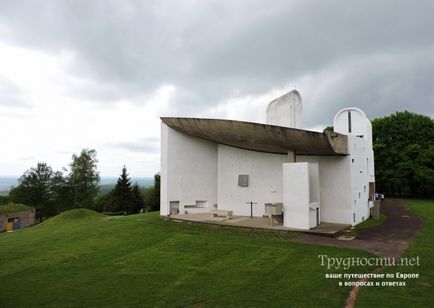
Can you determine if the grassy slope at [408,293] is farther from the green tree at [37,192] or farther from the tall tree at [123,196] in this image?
the green tree at [37,192]

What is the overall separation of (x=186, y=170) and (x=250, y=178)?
409 centimetres

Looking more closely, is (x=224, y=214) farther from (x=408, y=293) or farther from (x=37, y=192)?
(x=37, y=192)

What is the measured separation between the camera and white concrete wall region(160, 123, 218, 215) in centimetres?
1795

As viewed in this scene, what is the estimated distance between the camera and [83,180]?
3947cm

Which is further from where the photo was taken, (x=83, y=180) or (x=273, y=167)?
(x=83, y=180)

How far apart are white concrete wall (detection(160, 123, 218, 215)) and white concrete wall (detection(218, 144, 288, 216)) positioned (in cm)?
70

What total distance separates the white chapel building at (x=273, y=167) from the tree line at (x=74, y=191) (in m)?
22.4

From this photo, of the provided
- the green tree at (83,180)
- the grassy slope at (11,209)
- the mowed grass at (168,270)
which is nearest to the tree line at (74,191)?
the green tree at (83,180)

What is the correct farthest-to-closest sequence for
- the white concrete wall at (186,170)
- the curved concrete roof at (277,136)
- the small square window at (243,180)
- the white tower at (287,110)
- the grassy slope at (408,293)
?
the white concrete wall at (186,170), the small square window at (243,180), the white tower at (287,110), the curved concrete roof at (277,136), the grassy slope at (408,293)

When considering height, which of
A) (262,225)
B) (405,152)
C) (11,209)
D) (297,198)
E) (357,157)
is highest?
(405,152)

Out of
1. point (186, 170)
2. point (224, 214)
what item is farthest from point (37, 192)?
point (224, 214)

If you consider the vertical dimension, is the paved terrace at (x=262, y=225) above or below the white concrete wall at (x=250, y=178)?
below

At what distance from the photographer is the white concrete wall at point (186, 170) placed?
707 inches

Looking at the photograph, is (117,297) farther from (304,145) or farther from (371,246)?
(304,145)
